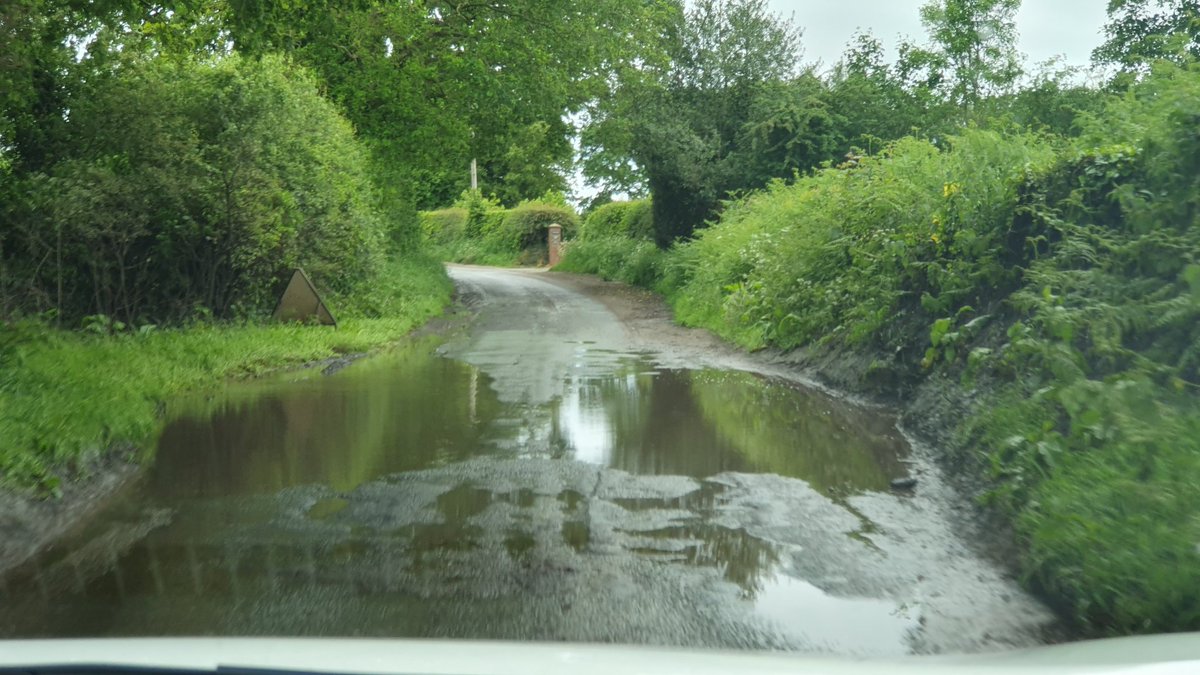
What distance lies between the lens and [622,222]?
41125 mm

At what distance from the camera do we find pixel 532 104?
2628cm

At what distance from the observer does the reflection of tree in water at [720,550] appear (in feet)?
19.6

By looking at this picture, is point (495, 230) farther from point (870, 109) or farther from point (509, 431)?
point (509, 431)

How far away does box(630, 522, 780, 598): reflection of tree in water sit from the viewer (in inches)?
236

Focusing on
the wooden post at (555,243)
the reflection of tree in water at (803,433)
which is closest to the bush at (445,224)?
the wooden post at (555,243)

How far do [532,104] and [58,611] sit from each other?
21.9 m

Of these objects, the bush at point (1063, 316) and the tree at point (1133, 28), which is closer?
the bush at point (1063, 316)

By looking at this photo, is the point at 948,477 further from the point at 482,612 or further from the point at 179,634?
the point at 179,634

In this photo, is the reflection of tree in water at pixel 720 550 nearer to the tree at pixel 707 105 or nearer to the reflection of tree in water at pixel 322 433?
the reflection of tree in water at pixel 322 433

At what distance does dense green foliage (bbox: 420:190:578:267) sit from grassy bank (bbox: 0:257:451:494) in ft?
92.9

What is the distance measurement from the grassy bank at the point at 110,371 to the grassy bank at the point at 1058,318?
6.25 m

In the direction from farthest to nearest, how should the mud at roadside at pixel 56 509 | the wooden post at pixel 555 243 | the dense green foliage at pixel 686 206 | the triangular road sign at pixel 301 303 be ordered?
1. the wooden post at pixel 555 243
2. the triangular road sign at pixel 301 303
3. the dense green foliage at pixel 686 206
4. the mud at roadside at pixel 56 509

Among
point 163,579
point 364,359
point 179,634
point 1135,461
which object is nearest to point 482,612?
point 179,634

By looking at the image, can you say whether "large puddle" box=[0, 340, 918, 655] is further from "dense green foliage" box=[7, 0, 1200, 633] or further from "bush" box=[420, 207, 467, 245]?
"bush" box=[420, 207, 467, 245]
